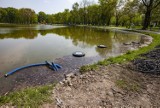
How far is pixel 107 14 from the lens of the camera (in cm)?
5391

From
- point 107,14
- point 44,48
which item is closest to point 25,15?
point 107,14

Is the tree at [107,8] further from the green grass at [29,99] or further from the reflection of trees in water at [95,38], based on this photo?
the green grass at [29,99]

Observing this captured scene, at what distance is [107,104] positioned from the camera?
3.83 meters

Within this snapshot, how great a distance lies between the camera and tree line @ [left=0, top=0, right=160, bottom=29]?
32.4 metres

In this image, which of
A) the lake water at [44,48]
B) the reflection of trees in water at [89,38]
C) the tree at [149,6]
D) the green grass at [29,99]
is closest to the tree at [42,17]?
the reflection of trees in water at [89,38]

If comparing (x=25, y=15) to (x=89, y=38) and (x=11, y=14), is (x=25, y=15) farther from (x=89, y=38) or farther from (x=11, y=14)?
(x=89, y=38)

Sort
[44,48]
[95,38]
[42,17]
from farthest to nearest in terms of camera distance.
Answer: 1. [42,17]
2. [95,38]
3. [44,48]

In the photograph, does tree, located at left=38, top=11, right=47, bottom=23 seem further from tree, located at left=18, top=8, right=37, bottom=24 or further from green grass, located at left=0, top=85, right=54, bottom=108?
green grass, located at left=0, top=85, right=54, bottom=108

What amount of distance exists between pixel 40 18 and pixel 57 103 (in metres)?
116

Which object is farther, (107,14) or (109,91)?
(107,14)

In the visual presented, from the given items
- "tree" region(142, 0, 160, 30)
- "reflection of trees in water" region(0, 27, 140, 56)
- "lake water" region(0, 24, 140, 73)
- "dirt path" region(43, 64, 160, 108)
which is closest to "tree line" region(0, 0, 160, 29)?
"tree" region(142, 0, 160, 30)

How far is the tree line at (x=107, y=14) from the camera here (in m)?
32.4

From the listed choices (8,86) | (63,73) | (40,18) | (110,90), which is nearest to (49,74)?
(63,73)

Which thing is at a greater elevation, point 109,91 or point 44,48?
point 44,48
